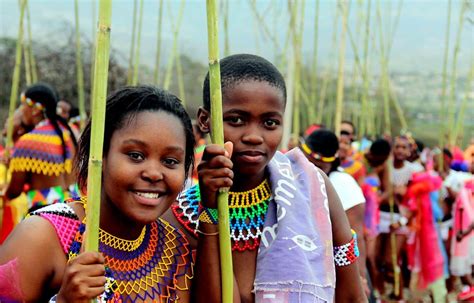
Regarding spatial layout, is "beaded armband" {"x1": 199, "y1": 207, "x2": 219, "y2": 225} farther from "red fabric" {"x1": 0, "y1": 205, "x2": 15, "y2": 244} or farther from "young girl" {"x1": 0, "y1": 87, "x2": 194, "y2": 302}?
"red fabric" {"x1": 0, "y1": 205, "x2": 15, "y2": 244}

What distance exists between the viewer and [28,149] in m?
4.32

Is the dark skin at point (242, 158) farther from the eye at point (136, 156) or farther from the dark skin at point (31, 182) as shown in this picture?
the dark skin at point (31, 182)

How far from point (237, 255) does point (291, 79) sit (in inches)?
129

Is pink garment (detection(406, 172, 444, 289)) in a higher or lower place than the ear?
lower

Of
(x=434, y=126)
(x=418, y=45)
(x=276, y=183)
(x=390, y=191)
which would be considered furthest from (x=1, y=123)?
(x=418, y=45)

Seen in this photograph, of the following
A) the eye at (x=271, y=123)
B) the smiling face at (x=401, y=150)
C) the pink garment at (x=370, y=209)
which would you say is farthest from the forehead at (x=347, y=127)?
the eye at (x=271, y=123)

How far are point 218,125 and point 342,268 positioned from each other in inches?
28.0

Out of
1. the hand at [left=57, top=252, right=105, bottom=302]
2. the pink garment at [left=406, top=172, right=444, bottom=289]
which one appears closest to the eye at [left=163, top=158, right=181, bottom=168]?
the hand at [left=57, top=252, right=105, bottom=302]

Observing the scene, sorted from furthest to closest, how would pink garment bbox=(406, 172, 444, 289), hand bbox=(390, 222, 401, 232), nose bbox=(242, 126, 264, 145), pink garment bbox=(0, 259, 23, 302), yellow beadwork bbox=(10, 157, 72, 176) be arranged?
pink garment bbox=(406, 172, 444, 289), hand bbox=(390, 222, 401, 232), yellow beadwork bbox=(10, 157, 72, 176), nose bbox=(242, 126, 264, 145), pink garment bbox=(0, 259, 23, 302)

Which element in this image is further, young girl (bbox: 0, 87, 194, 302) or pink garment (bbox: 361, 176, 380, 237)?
pink garment (bbox: 361, 176, 380, 237)

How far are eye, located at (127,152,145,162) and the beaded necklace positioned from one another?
0.58ft

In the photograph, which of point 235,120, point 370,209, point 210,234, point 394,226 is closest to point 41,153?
point 370,209

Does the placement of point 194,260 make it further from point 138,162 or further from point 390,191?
point 390,191

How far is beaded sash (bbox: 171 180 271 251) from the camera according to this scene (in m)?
1.83
